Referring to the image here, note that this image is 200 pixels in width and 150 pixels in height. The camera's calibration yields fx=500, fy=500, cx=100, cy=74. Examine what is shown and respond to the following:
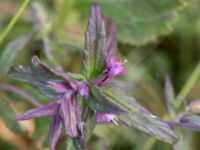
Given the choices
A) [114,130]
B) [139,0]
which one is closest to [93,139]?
[114,130]

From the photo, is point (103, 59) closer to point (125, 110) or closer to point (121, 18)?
point (125, 110)

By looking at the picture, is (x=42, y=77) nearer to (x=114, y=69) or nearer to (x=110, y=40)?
(x=114, y=69)

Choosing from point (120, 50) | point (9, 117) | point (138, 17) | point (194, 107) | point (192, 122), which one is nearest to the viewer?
point (192, 122)

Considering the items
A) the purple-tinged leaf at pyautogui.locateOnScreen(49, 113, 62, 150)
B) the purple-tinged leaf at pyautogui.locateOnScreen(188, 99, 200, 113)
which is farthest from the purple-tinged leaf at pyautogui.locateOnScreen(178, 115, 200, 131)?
the purple-tinged leaf at pyautogui.locateOnScreen(49, 113, 62, 150)

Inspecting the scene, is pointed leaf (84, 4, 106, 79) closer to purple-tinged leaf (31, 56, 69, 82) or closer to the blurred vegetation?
purple-tinged leaf (31, 56, 69, 82)

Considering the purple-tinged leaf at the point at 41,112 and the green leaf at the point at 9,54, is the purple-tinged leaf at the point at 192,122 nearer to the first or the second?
the purple-tinged leaf at the point at 41,112

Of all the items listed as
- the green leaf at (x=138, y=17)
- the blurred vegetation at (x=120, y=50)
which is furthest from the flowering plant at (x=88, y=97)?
the green leaf at (x=138, y=17)

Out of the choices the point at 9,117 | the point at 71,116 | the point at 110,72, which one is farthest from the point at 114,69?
the point at 9,117
